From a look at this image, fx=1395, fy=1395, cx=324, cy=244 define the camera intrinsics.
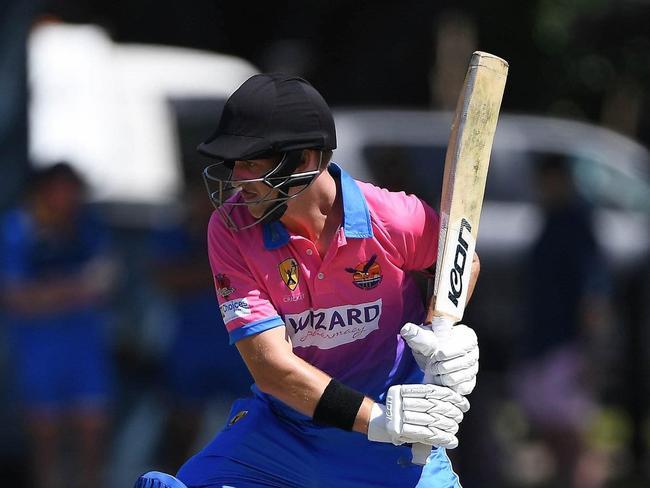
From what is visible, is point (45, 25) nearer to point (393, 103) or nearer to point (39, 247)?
point (39, 247)

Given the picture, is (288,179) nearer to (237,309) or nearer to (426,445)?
(237,309)

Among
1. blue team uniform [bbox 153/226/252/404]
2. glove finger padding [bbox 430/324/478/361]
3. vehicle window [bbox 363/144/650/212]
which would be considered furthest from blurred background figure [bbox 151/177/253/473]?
glove finger padding [bbox 430/324/478/361]

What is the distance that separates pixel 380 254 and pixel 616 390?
6672 millimetres

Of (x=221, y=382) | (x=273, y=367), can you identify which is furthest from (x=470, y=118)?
(x=221, y=382)

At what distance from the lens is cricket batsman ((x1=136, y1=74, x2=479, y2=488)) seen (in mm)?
3549

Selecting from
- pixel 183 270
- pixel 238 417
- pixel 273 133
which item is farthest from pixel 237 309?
pixel 183 270

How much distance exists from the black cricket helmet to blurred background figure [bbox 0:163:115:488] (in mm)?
3765

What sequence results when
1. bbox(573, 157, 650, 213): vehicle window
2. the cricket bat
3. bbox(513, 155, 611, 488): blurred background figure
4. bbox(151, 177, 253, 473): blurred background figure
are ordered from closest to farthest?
the cricket bat
bbox(151, 177, 253, 473): blurred background figure
bbox(513, 155, 611, 488): blurred background figure
bbox(573, 157, 650, 213): vehicle window

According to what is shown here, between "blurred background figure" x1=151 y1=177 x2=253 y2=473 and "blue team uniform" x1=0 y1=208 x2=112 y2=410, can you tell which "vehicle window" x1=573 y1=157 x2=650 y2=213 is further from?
"blue team uniform" x1=0 y1=208 x2=112 y2=410

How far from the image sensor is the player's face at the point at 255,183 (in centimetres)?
359

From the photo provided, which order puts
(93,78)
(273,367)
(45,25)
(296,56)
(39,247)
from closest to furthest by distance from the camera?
(273,367), (39,247), (45,25), (93,78), (296,56)

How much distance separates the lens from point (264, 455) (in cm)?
377

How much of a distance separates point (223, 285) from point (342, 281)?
1.05 feet

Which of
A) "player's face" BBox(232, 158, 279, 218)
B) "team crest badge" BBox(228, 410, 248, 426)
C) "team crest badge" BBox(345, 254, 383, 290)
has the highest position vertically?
"player's face" BBox(232, 158, 279, 218)
